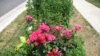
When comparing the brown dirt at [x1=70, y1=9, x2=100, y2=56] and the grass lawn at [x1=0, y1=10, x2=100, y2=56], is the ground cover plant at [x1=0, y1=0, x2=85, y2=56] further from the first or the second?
the brown dirt at [x1=70, y1=9, x2=100, y2=56]

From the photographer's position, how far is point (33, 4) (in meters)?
10.6

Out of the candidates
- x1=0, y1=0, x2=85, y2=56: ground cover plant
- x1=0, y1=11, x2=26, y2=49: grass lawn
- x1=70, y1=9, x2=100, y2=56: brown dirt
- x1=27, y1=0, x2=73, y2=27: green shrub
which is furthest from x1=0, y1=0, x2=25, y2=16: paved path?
x1=0, y1=0, x2=85, y2=56: ground cover plant

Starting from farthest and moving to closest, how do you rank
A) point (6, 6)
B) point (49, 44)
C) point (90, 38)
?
point (6, 6)
point (90, 38)
point (49, 44)

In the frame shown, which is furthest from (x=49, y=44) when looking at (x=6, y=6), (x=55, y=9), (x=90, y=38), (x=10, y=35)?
(x=6, y=6)

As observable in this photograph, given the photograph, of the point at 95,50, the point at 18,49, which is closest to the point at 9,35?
the point at 95,50

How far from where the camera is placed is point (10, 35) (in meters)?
10.5

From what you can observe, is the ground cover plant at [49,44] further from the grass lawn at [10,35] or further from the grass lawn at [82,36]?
the grass lawn at [10,35]

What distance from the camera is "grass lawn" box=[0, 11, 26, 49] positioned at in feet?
30.4

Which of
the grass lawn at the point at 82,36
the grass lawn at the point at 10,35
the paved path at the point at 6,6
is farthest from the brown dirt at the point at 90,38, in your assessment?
the paved path at the point at 6,6

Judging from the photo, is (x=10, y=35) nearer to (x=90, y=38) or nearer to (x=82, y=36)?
(x=82, y=36)

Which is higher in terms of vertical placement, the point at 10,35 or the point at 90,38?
the point at 10,35

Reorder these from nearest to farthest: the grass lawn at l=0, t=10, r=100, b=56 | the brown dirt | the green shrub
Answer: the brown dirt
the grass lawn at l=0, t=10, r=100, b=56
the green shrub

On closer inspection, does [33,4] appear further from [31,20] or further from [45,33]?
[45,33]

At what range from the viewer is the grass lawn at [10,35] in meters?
9.27
